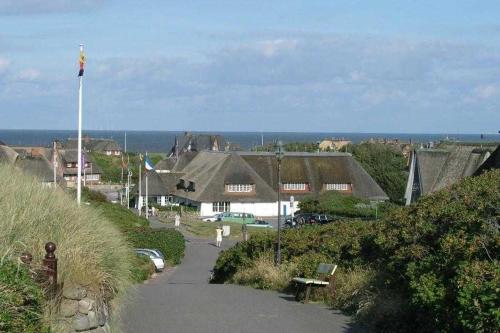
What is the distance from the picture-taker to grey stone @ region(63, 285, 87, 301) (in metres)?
10.9

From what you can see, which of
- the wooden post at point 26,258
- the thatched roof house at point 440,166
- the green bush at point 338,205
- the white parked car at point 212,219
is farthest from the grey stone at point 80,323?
the white parked car at point 212,219

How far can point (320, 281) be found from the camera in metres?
17.0

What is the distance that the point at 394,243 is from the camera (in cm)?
1547

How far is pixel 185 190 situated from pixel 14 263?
232 feet

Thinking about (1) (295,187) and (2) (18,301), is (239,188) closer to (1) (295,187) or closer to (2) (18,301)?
(1) (295,187)

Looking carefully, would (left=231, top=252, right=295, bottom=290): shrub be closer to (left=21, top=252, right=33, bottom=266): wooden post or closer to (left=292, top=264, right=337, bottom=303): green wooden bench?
(left=292, top=264, right=337, bottom=303): green wooden bench

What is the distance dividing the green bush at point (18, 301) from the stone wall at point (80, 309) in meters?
1.77

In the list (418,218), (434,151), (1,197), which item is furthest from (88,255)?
(434,151)

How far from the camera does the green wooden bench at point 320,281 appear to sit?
16.9m

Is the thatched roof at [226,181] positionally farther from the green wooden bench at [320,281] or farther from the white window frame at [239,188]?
the green wooden bench at [320,281]

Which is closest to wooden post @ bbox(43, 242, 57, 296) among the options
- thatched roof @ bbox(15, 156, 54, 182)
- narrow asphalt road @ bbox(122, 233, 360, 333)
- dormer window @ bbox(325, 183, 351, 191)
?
narrow asphalt road @ bbox(122, 233, 360, 333)

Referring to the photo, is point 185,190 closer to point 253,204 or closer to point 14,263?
point 253,204

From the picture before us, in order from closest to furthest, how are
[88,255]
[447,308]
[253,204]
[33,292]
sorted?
[33,292] → [447,308] → [88,255] → [253,204]

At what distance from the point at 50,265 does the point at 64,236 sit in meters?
1.89
